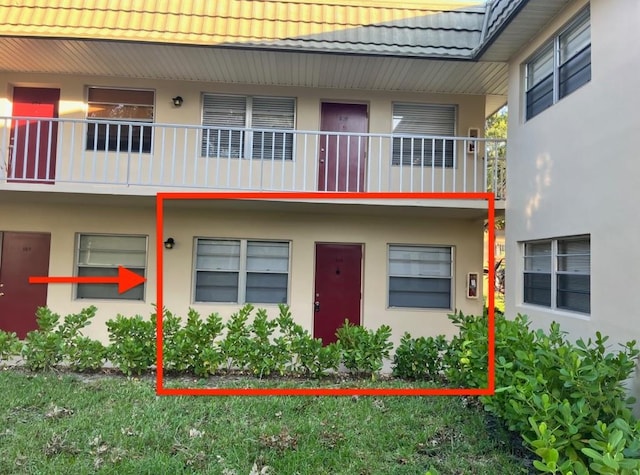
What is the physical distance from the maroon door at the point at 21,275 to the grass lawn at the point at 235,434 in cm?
308

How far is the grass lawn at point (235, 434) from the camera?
3.68m

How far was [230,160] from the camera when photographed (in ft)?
26.0

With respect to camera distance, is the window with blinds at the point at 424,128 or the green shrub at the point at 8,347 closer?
the green shrub at the point at 8,347

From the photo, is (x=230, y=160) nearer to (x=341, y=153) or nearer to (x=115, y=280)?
(x=341, y=153)

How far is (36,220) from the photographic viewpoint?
7949 millimetres

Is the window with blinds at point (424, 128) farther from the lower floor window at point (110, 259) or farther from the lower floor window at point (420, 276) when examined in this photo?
the lower floor window at point (110, 259)

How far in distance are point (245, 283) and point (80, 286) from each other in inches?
121

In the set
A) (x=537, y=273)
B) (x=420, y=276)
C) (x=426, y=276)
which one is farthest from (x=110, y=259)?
(x=537, y=273)

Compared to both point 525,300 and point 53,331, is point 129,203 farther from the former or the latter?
point 525,300

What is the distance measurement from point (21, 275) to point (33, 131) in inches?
105

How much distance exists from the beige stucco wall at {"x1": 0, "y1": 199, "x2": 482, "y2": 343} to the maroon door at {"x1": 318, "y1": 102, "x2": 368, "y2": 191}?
0.60 meters

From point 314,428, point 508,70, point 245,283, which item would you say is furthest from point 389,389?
point 508,70

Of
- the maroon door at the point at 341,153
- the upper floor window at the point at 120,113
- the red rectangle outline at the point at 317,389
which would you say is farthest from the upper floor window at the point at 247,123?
the red rectangle outline at the point at 317,389

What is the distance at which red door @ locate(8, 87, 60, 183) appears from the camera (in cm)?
788
